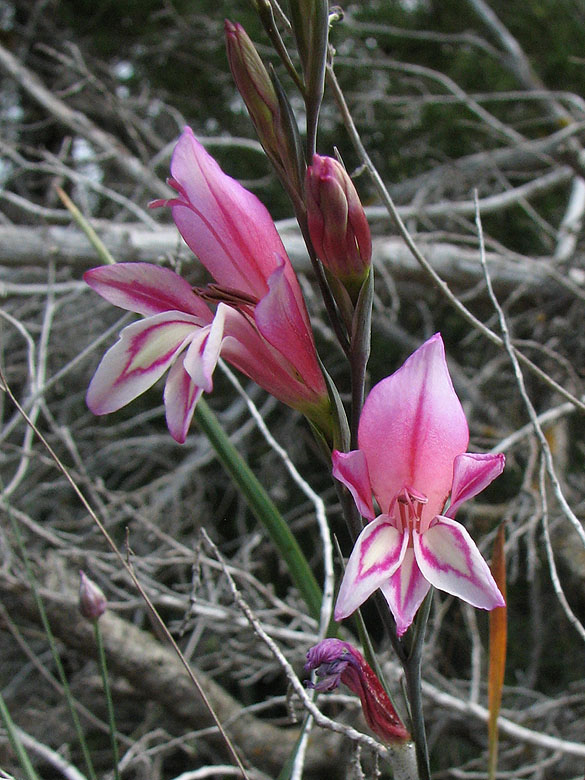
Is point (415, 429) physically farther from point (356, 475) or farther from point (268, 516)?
point (268, 516)

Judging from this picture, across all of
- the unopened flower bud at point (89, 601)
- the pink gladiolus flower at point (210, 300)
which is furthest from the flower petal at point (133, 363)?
the unopened flower bud at point (89, 601)

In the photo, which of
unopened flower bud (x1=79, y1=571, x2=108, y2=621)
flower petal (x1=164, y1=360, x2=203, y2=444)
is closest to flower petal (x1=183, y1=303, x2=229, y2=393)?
flower petal (x1=164, y1=360, x2=203, y2=444)

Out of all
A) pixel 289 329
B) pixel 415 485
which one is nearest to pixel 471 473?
pixel 415 485

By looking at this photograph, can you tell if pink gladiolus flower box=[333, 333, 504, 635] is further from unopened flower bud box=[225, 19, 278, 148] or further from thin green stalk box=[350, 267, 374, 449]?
unopened flower bud box=[225, 19, 278, 148]

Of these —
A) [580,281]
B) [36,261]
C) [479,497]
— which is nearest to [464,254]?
[580,281]

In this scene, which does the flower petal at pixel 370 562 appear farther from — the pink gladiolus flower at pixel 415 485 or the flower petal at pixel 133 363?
the flower petal at pixel 133 363

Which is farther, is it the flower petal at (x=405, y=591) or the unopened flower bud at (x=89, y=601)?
the unopened flower bud at (x=89, y=601)

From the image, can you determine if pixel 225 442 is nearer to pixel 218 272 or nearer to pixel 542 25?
pixel 218 272
